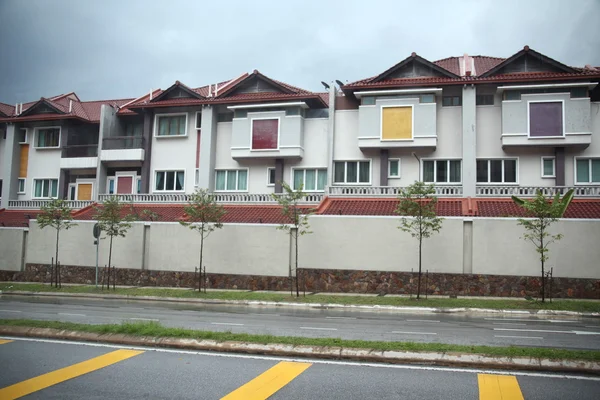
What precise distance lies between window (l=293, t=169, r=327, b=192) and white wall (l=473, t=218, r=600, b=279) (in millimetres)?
11880

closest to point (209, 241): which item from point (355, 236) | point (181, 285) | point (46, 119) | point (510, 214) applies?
point (181, 285)

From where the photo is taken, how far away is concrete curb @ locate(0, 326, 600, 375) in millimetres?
8875

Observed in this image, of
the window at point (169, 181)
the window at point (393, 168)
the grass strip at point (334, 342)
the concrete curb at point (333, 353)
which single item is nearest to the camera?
the concrete curb at point (333, 353)

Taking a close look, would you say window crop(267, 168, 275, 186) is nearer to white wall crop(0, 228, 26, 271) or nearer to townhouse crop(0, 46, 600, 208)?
townhouse crop(0, 46, 600, 208)

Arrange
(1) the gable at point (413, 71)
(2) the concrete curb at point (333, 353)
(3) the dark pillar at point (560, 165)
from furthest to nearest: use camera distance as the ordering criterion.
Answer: (1) the gable at point (413, 71) → (3) the dark pillar at point (560, 165) → (2) the concrete curb at point (333, 353)

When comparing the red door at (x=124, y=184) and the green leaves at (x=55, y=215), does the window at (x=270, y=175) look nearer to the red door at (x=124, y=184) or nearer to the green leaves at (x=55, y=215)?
the red door at (x=124, y=184)

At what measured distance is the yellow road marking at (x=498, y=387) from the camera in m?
7.41

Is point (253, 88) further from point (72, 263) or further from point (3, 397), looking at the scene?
point (3, 397)

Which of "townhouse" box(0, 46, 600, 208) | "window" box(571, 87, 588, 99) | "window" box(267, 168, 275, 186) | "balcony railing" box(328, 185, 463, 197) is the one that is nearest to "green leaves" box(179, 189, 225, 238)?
"townhouse" box(0, 46, 600, 208)

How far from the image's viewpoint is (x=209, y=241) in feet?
98.9

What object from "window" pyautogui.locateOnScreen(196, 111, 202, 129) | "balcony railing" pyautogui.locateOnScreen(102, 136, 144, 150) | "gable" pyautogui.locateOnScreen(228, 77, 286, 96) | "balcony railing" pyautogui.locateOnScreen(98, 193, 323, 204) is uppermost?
"gable" pyautogui.locateOnScreen(228, 77, 286, 96)

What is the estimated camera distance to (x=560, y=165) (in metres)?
31.2

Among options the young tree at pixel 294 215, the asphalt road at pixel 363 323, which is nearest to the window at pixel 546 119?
the young tree at pixel 294 215

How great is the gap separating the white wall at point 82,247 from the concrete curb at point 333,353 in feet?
67.4
